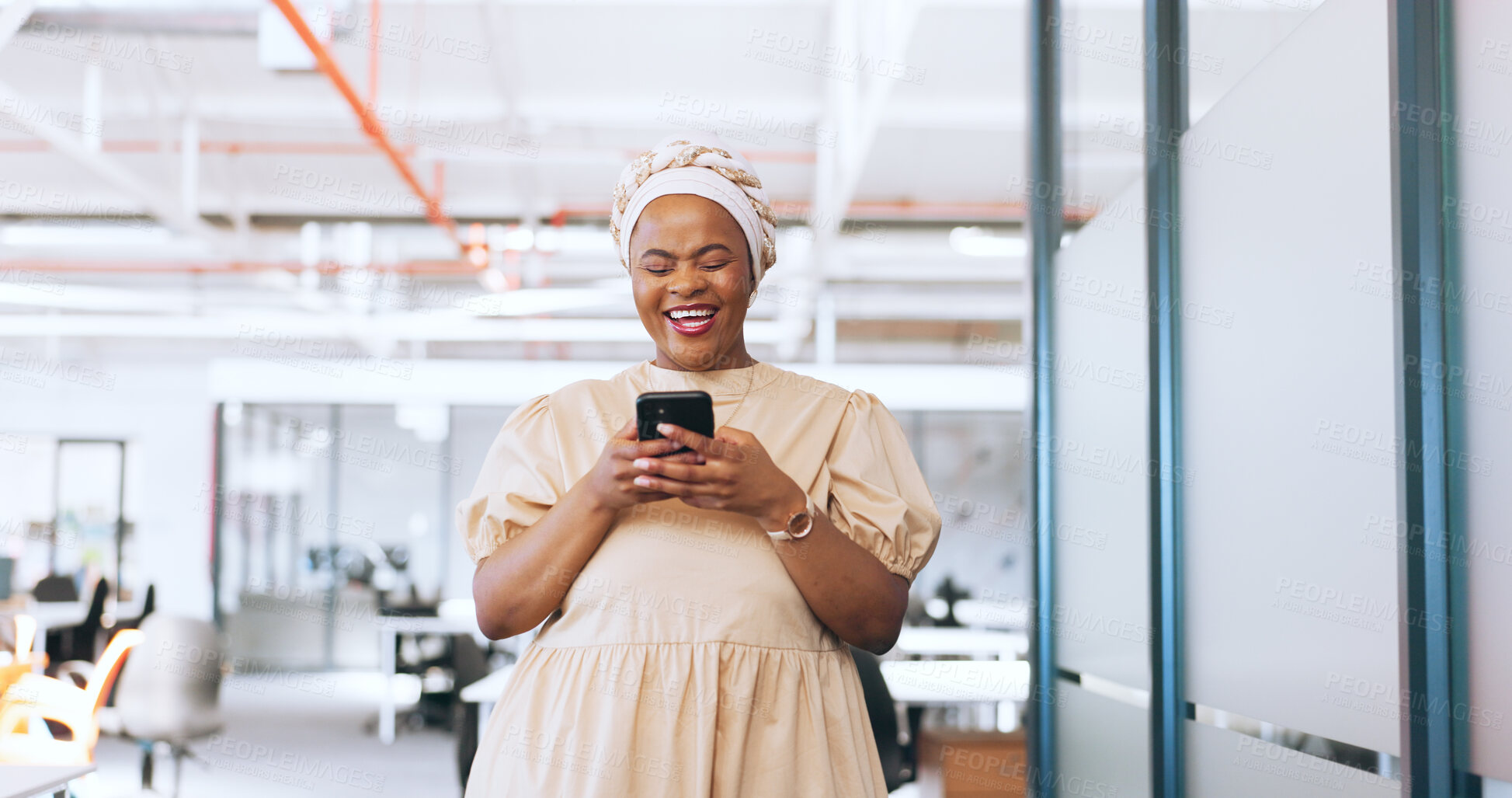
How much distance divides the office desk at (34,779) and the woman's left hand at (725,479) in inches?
71.7

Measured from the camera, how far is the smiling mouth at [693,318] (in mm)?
1360

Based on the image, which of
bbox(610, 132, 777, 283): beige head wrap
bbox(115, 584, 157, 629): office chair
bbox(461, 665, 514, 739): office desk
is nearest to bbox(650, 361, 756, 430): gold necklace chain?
bbox(610, 132, 777, 283): beige head wrap

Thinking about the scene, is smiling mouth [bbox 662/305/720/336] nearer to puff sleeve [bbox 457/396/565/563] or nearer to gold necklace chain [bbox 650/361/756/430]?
gold necklace chain [bbox 650/361/756/430]

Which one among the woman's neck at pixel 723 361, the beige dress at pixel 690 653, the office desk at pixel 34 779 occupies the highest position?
the woman's neck at pixel 723 361

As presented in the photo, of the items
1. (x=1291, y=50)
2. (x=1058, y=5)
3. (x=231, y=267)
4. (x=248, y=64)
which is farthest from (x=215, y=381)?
(x=1291, y=50)

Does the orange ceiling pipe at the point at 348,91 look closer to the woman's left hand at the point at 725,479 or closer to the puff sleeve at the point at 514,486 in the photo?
the puff sleeve at the point at 514,486

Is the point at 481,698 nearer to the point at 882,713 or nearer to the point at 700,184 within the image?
the point at 882,713

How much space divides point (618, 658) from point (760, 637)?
157mm

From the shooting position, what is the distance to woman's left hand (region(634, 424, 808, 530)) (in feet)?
3.92

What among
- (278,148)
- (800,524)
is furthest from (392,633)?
(800,524)

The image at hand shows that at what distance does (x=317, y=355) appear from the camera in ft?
35.3

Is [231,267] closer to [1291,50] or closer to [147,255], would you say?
[147,255]

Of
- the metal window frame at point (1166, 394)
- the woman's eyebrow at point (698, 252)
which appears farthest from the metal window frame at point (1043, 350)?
the woman's eyebrow at point (698, 252)

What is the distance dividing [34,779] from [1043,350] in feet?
9.69
